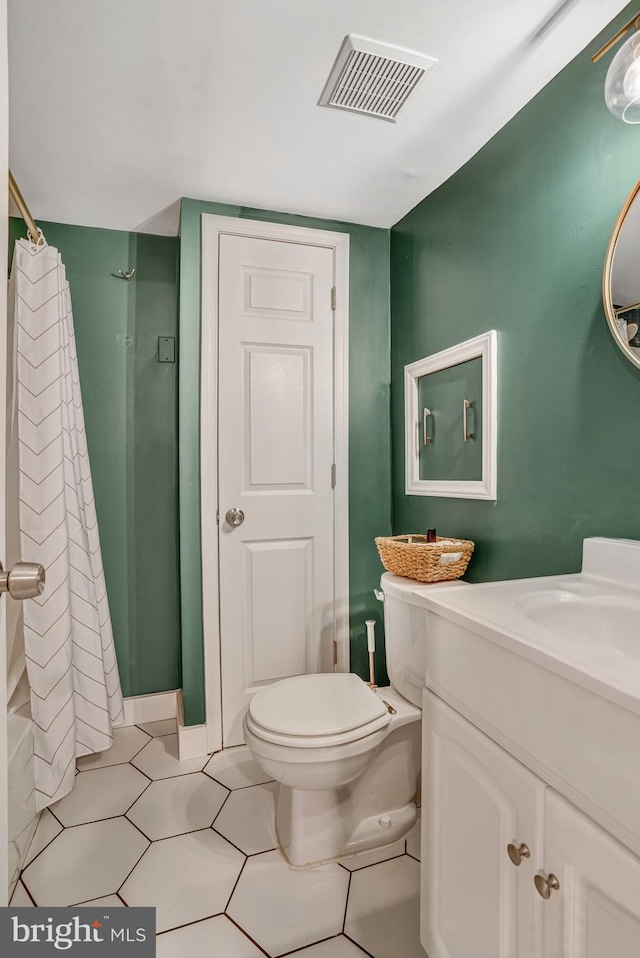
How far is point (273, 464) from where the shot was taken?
82.8 inches

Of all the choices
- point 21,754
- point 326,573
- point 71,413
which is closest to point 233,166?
point 71,413

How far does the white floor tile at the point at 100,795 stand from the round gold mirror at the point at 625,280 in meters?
2.02

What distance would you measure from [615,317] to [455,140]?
90 cm

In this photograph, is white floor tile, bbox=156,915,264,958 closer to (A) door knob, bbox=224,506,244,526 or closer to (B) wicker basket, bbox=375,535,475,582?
(B) wicker basket, bbox=375,535,475,582

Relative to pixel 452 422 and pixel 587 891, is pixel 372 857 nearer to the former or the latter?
pixel 587 891

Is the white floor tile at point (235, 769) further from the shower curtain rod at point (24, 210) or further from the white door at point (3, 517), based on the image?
the shower curtain rod at point (24, 210)

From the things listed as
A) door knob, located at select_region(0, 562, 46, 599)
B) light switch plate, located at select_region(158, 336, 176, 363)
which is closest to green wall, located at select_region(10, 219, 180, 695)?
light switch plate, located at select_region(158, 336, 176, 363)

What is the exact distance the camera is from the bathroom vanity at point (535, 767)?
639mm

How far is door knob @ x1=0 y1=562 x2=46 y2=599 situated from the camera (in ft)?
2.01

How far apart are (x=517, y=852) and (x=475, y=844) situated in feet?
0.46

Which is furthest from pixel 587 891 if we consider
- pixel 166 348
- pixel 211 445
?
pixel 166 348

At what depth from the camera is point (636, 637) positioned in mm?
985

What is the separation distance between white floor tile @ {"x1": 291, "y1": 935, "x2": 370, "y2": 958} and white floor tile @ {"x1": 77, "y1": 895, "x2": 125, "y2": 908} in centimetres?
47

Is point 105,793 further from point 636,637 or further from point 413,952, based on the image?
point 636,637
